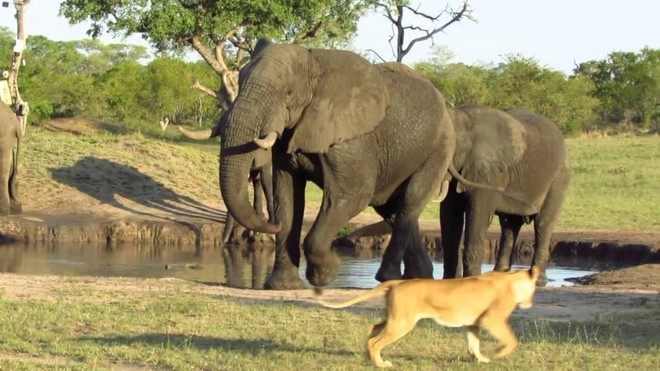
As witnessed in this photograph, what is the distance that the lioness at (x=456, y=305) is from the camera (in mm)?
8258

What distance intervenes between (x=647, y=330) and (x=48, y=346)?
15.2 feet

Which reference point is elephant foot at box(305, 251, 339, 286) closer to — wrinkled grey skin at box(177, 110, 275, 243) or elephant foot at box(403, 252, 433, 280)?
wrinkled grey skin at box(177, 110, 275, 243)

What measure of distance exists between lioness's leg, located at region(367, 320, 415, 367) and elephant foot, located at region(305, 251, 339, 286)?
4522mm

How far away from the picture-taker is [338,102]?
12.9 metres

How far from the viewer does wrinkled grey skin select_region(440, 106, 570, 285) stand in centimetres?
1493

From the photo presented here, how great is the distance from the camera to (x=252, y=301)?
11977mm

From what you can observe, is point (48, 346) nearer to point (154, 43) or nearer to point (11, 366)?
point (11, 366)

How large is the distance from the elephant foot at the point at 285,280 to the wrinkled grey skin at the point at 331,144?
1 cm

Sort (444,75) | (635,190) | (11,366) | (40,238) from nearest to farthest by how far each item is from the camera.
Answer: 1. (11,366)
2. (40,238)
3. (635,190)
4. (444,75)

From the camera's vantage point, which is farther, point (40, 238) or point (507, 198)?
point (40, 238)

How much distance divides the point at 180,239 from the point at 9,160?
11.0ft

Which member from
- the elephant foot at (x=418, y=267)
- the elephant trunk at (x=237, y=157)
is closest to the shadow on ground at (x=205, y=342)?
the elephant trunk at (x=237, y=157)

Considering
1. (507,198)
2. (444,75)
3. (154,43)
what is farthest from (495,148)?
(444,75)

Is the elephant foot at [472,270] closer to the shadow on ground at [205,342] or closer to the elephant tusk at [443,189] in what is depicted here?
the elephant tusk at [443,189]
